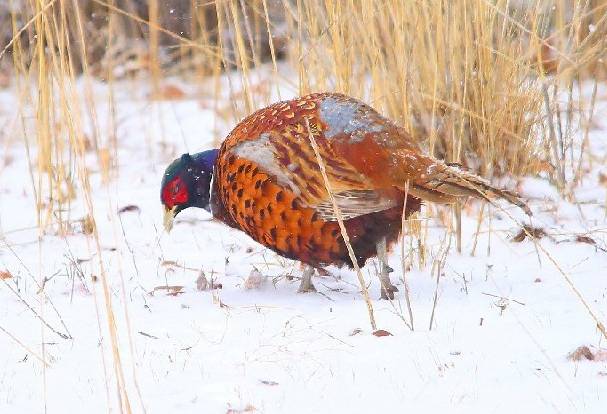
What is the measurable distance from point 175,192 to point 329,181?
2.61 feet

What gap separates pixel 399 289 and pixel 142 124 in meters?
3.78

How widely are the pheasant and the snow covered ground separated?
22 centimetres

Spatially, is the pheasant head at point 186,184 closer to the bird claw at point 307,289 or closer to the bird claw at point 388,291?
the bird claw at point 307,289

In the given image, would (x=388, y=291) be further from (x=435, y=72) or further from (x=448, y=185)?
(x=435, y=72)

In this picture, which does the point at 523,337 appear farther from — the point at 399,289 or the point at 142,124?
the point at 142,124

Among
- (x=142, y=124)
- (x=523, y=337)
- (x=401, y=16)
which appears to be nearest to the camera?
(x=523, y=337)

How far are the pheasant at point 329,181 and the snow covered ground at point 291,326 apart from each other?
8.7 inches

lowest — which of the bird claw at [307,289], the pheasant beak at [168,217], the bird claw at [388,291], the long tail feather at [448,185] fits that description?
the bird claw at [307,289]

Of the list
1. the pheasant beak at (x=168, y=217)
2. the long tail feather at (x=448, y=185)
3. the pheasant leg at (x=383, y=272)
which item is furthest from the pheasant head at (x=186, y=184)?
the long tail feather at (x=448, y=185)

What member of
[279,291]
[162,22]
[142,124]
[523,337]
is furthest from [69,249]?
[162,22]

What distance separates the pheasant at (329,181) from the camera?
3.37m

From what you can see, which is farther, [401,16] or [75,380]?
[401,16]

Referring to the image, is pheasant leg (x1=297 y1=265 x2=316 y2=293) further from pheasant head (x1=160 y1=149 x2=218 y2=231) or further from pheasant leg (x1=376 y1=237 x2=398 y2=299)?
pheasant head (x1=160 y1=149 x2=218 y2=231)

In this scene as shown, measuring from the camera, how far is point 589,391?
240 cm
